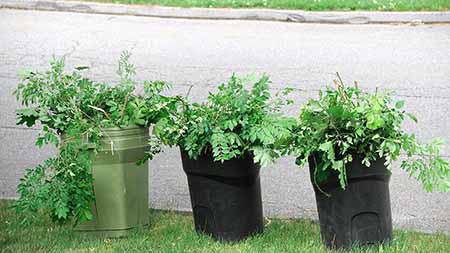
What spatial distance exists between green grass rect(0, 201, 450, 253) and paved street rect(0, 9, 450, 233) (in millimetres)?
562

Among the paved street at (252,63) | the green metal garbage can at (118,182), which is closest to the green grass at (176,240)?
the green metal garbage can at (118,182)

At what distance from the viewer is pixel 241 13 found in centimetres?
1408

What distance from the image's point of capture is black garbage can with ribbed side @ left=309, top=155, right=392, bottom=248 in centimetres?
500

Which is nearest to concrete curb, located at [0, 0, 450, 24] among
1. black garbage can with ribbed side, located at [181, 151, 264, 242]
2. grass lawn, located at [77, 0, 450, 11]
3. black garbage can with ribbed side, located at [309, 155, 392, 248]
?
grass lawn, located at [77, 0, 450, 11]

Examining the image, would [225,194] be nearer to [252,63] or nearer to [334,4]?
[252,63]

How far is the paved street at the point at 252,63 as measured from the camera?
700 centimetres

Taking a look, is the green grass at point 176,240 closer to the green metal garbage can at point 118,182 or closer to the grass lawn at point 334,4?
the green metal garbage can at point 118,182

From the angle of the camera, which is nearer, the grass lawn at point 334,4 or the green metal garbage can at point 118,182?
the green metal garbage can at point 118,182

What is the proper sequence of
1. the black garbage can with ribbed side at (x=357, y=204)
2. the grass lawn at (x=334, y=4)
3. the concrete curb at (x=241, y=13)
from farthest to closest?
the grass lawn at (x=334, y=4) < the concrete curb at (x=241, y=13) < the black garbage can with ribbed side at (x=357, y=204)

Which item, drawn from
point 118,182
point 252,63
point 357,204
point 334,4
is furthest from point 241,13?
point 357,204

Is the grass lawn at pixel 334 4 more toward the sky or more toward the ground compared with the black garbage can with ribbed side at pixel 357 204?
more toward the sky

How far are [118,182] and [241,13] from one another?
29.0 feet

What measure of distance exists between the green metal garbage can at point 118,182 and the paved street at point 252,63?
2.96 ft

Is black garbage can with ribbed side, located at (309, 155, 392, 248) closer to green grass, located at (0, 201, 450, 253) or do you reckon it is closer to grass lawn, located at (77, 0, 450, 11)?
green grass, located at (0, 201, 450, 253)
